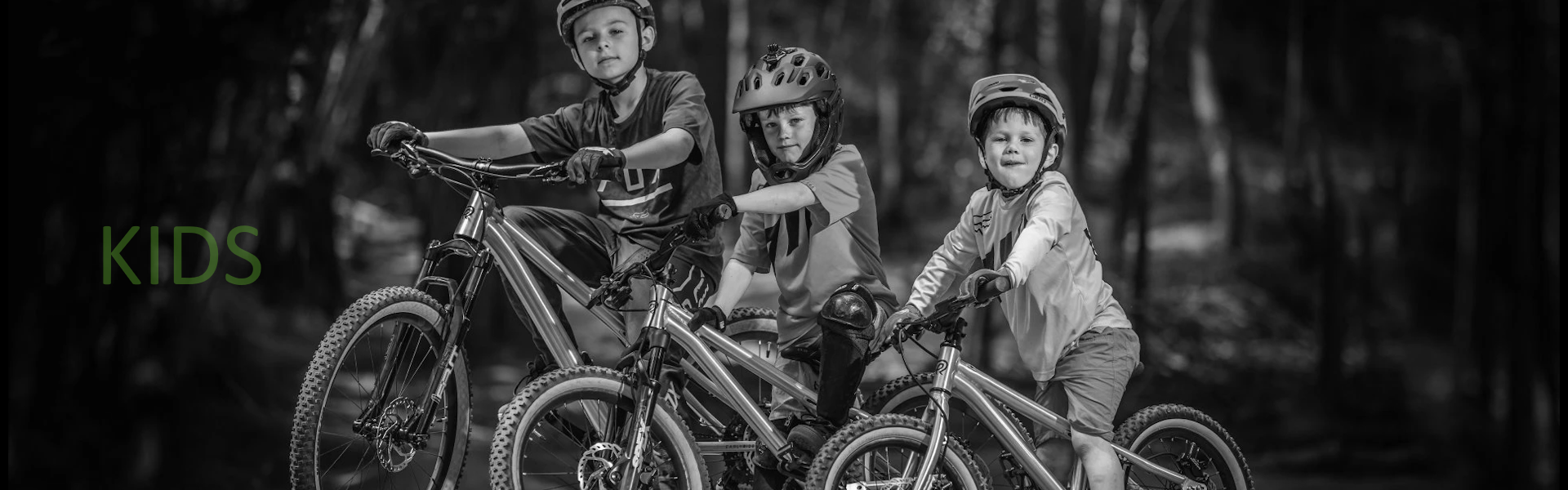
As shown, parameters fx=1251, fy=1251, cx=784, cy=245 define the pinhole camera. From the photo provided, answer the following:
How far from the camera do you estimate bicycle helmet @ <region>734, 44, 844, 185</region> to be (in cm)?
371

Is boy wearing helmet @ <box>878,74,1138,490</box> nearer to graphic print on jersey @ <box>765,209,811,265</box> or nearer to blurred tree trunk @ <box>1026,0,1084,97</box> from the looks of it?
graphic print on jersey @ <box>765,209,811,265</box>

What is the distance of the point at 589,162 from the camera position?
3416 millimetres

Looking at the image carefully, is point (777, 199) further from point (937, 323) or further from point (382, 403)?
point (382, 403)

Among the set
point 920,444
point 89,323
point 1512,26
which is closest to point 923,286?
point 920,444

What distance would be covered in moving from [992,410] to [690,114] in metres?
1.31

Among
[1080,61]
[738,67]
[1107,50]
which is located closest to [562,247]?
[738,67]

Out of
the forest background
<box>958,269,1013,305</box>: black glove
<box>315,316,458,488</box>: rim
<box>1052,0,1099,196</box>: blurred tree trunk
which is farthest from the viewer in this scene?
<box>1052,0,1099,196</box>: blurred tree trunk

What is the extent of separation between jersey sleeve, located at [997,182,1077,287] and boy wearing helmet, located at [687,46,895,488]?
1.62 ft

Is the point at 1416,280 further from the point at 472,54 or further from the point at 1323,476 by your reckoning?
the point at 472,54

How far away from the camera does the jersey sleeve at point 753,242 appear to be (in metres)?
3.86

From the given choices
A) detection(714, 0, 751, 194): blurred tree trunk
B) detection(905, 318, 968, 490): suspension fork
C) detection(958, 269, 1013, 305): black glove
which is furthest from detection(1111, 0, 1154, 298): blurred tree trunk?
detection(958, 269, 1013, 305): black glove

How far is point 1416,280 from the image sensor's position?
12.6 meters

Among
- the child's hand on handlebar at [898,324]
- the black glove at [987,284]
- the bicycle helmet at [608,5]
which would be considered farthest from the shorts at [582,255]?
the black glove at [987,284]

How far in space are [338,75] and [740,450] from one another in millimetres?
4477
